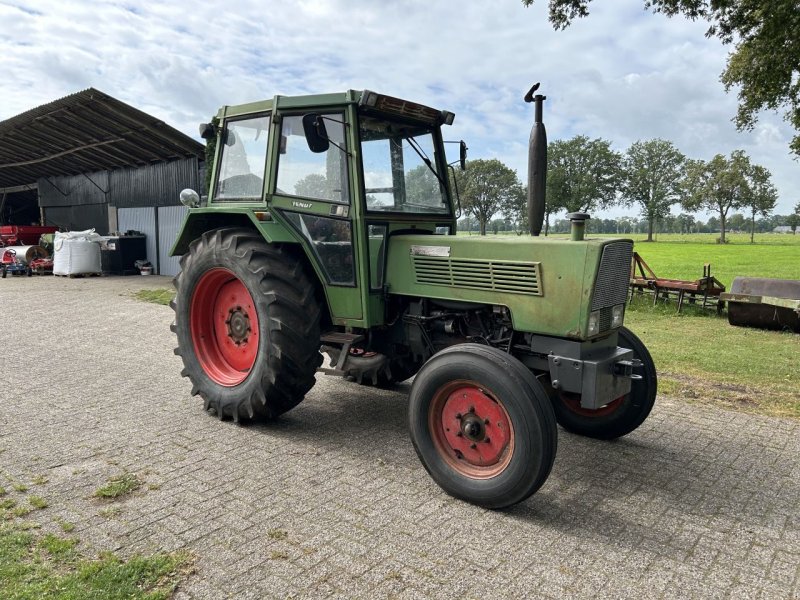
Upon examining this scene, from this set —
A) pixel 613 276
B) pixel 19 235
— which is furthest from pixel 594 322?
pixel 19 235

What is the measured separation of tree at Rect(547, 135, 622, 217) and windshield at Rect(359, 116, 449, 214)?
4816 centimetres

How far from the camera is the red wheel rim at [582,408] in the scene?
4227mm

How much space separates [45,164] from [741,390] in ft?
75.2

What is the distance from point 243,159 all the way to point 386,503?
297 centimetres

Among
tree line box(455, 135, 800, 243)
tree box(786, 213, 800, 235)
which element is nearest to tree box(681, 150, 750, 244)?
tree line box(455, 135, 800, 243)

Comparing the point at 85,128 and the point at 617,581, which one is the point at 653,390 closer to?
the point at 617,581

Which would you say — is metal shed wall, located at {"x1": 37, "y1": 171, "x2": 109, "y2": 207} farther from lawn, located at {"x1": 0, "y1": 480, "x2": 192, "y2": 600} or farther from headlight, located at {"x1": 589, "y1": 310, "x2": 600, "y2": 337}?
headlight, located at {"x1": 589, "y1": 310, "x2": 600, "y2": 337}

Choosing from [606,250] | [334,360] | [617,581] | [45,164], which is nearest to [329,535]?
[617,581]

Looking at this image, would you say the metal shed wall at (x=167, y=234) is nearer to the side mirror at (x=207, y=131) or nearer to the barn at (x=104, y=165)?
the barn at (x=104, y=165)

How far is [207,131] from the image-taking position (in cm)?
A: 508

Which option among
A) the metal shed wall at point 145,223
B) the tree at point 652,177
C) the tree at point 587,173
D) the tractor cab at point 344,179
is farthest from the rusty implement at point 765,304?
the tree at point 652,177

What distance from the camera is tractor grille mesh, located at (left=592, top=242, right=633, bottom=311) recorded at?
3.41 m

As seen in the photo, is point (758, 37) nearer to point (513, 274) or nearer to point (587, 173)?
point (513, 274)

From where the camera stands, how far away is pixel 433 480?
3594 millimetres
